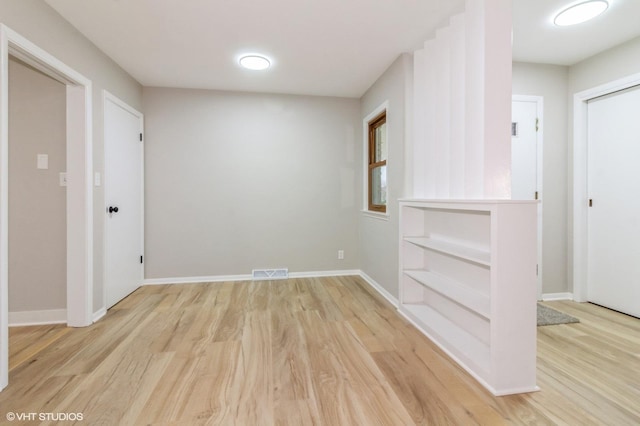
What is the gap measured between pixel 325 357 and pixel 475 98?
203 centimetres

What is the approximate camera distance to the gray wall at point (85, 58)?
1905 mm

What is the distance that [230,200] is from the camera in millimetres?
3994

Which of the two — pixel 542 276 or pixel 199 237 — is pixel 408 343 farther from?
pixel 199 237

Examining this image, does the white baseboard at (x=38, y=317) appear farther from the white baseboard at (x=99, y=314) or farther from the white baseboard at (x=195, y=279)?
the white baseboard at (x=195, y=279)

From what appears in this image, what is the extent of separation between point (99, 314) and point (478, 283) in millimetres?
3224

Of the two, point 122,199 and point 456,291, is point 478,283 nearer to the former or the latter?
point 456,291

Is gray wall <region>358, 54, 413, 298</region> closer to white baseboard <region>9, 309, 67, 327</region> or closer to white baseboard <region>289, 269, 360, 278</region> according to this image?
white baseboard <region>289, 269, 360, 278</region>

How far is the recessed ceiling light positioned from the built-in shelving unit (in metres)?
1.73

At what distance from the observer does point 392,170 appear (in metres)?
3.15

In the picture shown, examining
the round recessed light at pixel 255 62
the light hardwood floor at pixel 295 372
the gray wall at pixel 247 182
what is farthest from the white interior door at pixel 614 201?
the round recessed light at pixel 255 62


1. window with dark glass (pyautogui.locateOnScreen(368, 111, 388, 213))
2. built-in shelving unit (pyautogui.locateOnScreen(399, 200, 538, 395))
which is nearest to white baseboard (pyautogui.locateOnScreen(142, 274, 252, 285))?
window with dark glass (pyautogui.locateOnScreen(368, 111, 388, 213))

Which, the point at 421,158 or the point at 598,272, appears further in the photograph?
the point at 598,272

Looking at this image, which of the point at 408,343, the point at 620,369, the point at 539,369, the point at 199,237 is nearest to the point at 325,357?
the point at 408,343

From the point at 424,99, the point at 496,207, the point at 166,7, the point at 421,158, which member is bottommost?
the point at 496,207
